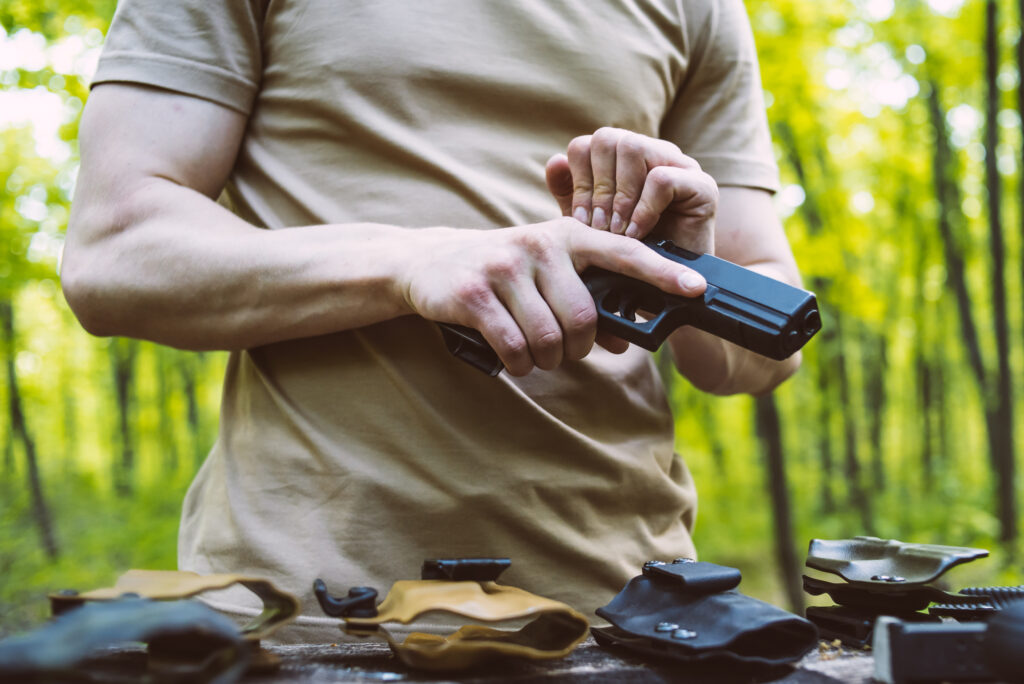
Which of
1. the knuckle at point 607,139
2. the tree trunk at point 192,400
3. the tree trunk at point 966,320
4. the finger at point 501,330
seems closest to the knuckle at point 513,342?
the finger at point 501,330

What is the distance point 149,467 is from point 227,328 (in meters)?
24.9

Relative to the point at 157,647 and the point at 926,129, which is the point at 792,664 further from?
the point at 926,129

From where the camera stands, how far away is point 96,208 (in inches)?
55.9

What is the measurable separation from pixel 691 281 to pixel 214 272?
806mm

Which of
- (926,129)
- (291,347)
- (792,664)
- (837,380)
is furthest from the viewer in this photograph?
(837,380)

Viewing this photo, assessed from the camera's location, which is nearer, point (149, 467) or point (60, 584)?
point (60, 584)

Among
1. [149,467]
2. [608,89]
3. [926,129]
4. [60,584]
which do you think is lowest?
[149,467]

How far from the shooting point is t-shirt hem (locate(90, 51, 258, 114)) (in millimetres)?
1443

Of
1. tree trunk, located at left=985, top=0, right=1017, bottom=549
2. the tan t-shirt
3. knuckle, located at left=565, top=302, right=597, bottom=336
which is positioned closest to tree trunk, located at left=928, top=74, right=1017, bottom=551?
tree trunk, located at left=985, top=0, right=1017, bottom=549

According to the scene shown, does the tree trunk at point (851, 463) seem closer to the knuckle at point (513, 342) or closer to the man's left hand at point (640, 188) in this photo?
the man's left hand at point (640, 188)

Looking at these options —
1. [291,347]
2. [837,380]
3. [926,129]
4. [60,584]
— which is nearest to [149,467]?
[60,584]

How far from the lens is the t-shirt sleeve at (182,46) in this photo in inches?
57.0

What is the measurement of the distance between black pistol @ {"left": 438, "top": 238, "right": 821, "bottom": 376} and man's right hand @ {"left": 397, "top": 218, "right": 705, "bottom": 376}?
0.10 feet

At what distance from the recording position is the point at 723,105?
75.0 inches
